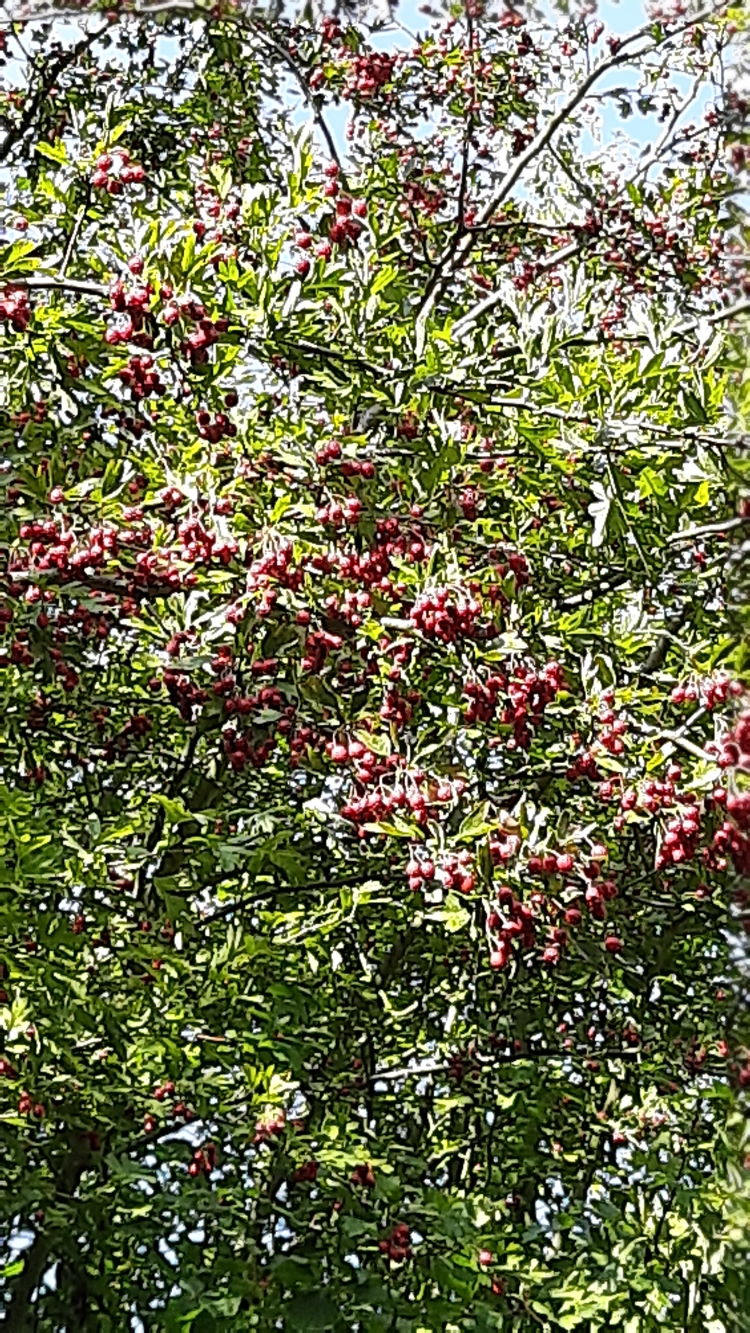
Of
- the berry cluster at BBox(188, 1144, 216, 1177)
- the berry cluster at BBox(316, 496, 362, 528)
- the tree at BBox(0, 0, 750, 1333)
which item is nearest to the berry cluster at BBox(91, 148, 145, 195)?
the tree at BBox(0, 0, 750, 1333)

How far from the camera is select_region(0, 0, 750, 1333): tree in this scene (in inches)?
69.6

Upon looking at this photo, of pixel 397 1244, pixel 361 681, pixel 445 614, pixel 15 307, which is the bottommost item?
pixel 397 1244

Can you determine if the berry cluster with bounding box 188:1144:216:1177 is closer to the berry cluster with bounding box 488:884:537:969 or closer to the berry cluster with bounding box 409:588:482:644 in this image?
the berry cluster with bounding box 488:884:537:969

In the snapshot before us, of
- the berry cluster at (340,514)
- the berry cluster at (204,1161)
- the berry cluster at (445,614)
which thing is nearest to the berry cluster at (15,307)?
the berry cluster at (340,514)

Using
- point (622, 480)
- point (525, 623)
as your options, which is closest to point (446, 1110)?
point (525, 623)

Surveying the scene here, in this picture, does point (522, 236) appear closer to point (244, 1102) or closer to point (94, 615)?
point (94, 615)

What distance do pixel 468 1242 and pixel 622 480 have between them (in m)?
1.27

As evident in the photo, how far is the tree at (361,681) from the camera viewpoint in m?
1.77

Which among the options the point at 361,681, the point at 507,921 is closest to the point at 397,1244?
the point at 507,921

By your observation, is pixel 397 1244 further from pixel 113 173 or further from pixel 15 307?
pixel 113 173

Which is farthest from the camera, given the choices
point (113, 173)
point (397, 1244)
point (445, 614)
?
point (397, 1244)

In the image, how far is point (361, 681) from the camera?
1995mm

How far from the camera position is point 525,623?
1942 mm

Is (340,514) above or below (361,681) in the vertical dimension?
above
